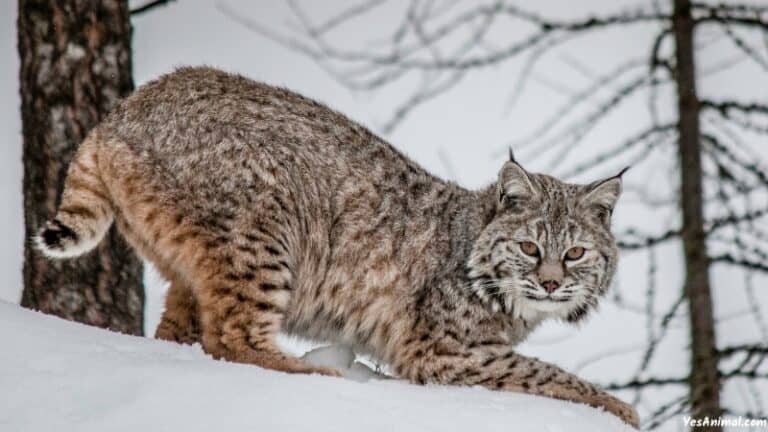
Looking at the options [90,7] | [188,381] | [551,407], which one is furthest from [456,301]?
[90,7]

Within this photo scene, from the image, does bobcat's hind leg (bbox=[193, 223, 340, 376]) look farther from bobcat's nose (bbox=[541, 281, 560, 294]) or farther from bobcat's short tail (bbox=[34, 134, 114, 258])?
bobcat's nose (bbox=[541, 281, 560, 294])

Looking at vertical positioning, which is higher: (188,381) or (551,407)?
(551,407)

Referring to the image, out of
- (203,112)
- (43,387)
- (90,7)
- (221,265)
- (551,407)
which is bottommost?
(43,387)

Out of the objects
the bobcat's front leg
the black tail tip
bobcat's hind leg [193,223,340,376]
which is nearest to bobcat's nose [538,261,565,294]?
the bobcat's front leg

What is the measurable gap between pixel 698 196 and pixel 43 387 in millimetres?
3586

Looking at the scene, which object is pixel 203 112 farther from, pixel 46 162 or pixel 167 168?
pixel 46 162

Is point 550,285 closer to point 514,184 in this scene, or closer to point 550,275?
point 550,275

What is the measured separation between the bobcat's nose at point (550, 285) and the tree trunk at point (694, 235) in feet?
2.72

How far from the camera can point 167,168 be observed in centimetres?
520

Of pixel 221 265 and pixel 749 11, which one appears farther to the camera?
pixel 749 11

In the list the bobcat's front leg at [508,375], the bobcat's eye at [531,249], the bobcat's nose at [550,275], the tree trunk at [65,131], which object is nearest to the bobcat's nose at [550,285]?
the bobcat's nose at [550,275]

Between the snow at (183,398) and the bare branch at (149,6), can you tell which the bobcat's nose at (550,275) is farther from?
the bare branch at (149,6)

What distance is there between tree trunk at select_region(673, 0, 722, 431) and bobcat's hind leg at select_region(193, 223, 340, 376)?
6.24ft

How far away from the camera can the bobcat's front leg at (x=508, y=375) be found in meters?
5.11
